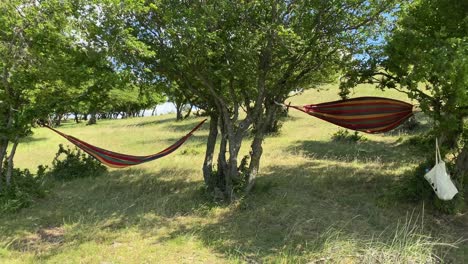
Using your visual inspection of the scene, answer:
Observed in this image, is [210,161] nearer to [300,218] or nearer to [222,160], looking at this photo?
[222,160]

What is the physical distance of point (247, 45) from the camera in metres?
6.62

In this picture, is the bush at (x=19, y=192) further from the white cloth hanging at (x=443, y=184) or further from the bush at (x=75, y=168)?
the white cloth hanging at (x=443, y=184)

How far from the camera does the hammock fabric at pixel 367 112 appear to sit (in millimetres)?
7301

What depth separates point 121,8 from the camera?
639cm

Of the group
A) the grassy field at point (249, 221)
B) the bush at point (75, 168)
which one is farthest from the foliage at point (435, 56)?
the bush at point (75, 168)

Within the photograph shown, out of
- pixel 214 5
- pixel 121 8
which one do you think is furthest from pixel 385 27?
pixel 121 8

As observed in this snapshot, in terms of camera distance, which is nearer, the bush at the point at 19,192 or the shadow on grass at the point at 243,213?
the shadow on grass at the point at 243,213

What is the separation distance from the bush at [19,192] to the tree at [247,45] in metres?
3.72

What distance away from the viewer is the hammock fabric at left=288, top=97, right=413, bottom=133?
730 centimetres

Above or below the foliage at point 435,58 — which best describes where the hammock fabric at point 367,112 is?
below

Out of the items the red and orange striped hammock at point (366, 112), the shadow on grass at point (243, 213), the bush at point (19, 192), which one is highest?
the red and orange striped hammock at point (366, 112)

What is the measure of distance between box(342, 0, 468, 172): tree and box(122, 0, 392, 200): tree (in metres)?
0.60

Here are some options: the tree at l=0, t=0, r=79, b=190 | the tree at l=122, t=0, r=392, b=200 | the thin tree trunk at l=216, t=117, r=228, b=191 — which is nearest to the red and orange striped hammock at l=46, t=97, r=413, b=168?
the tree at l=122, t=0, r=392, b=200

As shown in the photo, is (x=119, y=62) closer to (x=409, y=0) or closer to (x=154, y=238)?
(x=154, y=238)
